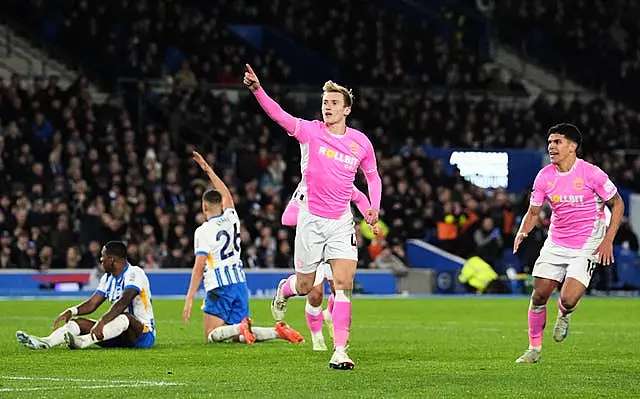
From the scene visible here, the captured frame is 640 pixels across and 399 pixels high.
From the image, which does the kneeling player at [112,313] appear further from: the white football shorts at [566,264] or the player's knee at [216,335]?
the white football shorts at [566,264]

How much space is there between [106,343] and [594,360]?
5112 mm

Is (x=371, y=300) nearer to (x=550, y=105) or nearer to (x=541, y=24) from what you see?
(x=550, y=105)

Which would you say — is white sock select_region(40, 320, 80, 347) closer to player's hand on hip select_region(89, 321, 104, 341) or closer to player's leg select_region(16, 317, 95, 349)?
player's leg select_region(16, 317, 95, 349)

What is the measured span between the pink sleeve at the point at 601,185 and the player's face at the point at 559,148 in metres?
0.29

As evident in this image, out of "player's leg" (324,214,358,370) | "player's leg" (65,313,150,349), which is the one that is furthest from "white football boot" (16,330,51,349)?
"player's leg" (324,214,358,370)

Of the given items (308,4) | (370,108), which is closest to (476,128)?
(370,108)

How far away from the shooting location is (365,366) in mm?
12672

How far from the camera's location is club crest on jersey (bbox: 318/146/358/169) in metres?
12.8

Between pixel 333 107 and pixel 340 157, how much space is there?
0.47 meters

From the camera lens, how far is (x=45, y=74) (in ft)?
124

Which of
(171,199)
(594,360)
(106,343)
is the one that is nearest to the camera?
(594,360)

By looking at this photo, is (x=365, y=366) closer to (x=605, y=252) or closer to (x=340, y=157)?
(x=340, y=157)

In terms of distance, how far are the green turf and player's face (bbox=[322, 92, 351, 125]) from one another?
2.21 meters

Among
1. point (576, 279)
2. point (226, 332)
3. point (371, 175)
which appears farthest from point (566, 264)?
point (226, 332)
